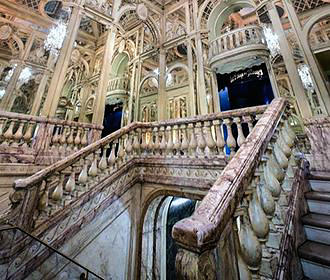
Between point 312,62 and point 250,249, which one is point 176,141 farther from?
point 312,62

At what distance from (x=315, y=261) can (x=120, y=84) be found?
8.96m

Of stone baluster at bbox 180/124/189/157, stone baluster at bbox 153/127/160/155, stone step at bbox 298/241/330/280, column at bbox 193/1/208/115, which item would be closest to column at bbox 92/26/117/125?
stone baluster at bbox 153/127/160/155

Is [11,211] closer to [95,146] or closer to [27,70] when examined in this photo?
[95,146]

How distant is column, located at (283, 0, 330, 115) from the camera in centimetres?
372

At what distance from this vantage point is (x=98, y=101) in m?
5.12

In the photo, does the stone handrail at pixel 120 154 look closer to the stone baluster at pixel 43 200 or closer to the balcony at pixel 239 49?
the stone baluster at pixel 43 200

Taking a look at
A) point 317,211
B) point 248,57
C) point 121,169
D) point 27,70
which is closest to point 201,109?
point 248,57

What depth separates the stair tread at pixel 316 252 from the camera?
143 centimetres

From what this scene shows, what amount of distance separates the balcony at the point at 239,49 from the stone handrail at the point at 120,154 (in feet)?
10.8

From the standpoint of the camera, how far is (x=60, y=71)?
450cm

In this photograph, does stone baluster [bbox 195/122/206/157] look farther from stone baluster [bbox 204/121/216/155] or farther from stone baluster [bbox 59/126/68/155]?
stone baluster [bbox 59/126/68/155]

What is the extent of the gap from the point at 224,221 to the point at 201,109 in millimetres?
5342

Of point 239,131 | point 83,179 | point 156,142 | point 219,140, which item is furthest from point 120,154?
point 239,131

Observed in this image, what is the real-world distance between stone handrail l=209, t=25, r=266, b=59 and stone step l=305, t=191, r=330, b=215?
478 centimetres
